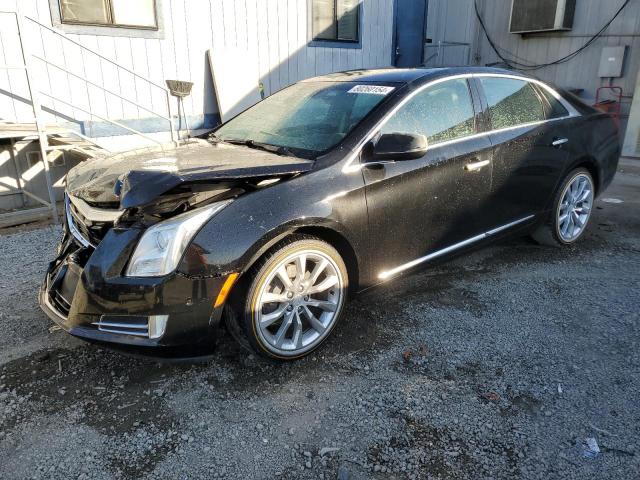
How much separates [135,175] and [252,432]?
1.30 meters

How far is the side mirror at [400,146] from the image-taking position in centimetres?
275

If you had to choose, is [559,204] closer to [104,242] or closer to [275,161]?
[275,161]

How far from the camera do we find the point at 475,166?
3.36 meters

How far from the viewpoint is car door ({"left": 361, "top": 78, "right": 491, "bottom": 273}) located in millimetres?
2936

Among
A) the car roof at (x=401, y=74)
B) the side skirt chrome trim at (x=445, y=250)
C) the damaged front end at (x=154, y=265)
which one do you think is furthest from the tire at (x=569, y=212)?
the damaged front end at (x=154, y=265)

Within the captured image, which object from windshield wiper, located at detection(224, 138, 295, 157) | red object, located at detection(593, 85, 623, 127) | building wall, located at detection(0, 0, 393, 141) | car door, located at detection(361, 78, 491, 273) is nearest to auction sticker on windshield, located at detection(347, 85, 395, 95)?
car door, located at detection(361, 78, 491, 273)

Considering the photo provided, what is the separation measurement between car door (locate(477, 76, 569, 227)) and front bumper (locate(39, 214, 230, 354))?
2.29 meters

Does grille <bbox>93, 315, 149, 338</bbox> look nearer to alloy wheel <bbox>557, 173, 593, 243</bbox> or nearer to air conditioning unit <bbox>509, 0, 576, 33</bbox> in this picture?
alloy wheel <bbox>557, 173, 593, 243</bbox>

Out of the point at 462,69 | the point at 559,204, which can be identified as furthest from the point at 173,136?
the point at 559,204

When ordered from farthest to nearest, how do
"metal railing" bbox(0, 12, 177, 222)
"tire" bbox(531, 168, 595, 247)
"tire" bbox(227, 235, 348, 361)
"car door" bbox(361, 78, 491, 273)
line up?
"metal railing" bbox(0, 12, 177, 222) → "tire" bbox(531, 168, 595, 247) → "car door" bbox(361, 78, 491, 273) → "tire" bbox(227, 235, 348, 361)

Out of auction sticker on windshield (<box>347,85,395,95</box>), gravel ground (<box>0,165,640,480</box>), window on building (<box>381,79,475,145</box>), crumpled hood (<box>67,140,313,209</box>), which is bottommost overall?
gravel ground (<box>0,165,640,480</box>)

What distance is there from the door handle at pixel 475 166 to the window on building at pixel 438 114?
206mm

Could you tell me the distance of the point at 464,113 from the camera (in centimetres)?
341

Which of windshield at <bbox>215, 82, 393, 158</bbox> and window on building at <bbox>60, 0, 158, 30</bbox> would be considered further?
window on building at <bbox>60, 0, 158, 30</bbox>
